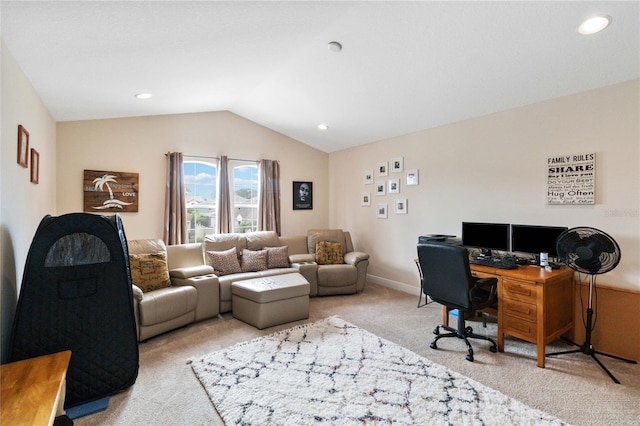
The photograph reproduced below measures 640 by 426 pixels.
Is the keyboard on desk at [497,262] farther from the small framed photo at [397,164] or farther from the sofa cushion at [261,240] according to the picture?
the sofa cushion at [261,240]

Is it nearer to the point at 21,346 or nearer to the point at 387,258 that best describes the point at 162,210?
the point at 21,346

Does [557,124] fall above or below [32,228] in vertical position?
above

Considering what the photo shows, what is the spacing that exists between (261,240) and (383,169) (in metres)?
2.33

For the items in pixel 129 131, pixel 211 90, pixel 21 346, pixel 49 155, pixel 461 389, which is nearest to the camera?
pixel 21 346

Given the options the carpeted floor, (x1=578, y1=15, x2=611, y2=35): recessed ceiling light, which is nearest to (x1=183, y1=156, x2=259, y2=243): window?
the carpeted floor

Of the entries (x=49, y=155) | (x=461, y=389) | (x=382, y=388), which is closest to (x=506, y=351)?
(x=461, y=389)

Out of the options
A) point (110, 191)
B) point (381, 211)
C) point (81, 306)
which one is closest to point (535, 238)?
point (381, 211)

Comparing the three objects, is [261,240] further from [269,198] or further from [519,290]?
[519,290]

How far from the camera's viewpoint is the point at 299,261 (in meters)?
4.77

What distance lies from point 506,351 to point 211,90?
14.0 feet

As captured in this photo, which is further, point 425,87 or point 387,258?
point 387,258

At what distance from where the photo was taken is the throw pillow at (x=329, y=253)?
4.99 meters

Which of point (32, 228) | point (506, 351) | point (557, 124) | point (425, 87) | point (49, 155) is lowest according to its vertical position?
point (506, 351)

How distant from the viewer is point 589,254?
260 centimetres
